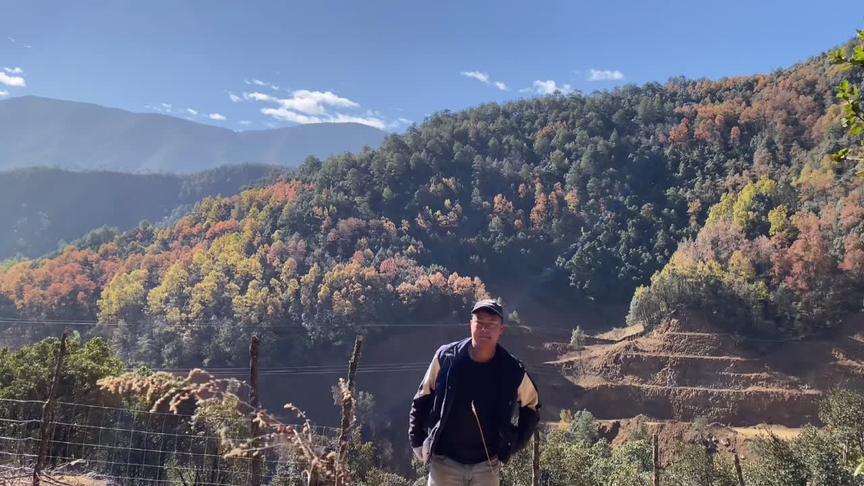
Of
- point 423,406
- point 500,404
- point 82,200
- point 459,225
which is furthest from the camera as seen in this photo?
point 82,200

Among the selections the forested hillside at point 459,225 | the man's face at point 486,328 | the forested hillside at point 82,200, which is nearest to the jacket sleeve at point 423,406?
the man's face at point 486,328

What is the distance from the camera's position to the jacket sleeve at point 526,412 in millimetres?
2580

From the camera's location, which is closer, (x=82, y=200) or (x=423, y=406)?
(x=423, y=406)

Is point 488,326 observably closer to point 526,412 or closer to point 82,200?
point 526,412

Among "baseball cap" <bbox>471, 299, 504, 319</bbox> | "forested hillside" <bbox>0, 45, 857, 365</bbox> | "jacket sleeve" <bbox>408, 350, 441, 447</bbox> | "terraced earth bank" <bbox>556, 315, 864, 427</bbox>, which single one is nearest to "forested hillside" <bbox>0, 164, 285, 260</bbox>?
"forested hillside" <bbox>0, 45, 857, 365</bbox>

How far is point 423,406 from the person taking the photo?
2727mm

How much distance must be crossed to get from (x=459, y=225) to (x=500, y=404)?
43886 millimetres

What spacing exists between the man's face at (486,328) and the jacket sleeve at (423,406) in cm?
26

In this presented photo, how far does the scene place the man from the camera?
2559mm

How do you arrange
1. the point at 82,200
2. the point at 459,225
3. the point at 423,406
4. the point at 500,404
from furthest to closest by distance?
the point at 82,200
the point at 459,225
the point at 423,406
the point at 500,404

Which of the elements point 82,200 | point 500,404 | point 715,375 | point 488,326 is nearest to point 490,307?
point 488,326

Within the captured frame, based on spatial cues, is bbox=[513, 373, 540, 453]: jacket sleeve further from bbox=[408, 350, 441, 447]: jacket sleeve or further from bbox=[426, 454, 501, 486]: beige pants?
bbox=[408, 350, 441, 447]: jacket sleeve

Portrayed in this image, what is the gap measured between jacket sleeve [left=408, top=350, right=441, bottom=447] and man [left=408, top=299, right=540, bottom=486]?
5cm

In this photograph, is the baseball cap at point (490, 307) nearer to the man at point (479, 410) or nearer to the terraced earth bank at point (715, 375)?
the man at point (479, 410)
